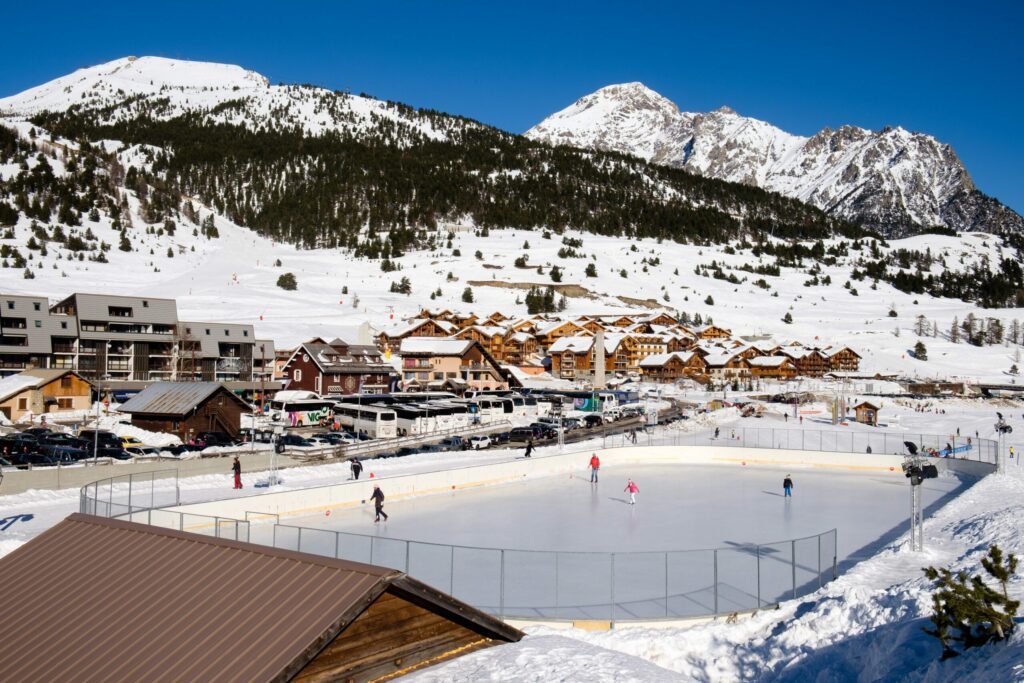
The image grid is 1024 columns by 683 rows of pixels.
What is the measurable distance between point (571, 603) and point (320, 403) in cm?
3470

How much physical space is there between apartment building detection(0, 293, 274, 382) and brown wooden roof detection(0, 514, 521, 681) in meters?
45.2

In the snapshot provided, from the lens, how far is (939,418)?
55.8 m

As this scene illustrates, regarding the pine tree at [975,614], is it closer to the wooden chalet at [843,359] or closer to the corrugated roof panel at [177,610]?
the corrugated roof panel at [177,610]

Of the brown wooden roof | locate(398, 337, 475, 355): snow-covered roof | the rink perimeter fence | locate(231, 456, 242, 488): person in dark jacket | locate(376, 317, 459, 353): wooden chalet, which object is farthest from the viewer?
locate(376, 317, 459, 353): wooden chalet

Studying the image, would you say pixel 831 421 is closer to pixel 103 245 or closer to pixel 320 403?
pixel 320 403

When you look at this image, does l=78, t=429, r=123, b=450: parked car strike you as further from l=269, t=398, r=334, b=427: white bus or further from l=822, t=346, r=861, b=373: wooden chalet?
l=822, t=346, r=861, b=373: wooden chalet

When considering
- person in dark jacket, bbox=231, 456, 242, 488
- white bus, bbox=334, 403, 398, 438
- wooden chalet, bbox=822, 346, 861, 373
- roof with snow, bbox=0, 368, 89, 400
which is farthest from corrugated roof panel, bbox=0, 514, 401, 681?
wooden chalet, bbox=822, 346, 861, 373

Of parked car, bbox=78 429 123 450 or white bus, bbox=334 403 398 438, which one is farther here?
white bus, bbox=334 403 398 438

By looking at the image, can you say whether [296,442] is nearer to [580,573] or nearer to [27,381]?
[27,381]

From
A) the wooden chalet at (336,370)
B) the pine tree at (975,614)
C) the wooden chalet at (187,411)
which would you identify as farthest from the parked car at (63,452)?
the pine tree at (975,614)

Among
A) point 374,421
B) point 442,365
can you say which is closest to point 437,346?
point 442,365

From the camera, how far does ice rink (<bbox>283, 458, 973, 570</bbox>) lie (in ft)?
62.0

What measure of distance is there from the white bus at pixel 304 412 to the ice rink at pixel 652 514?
1943cm

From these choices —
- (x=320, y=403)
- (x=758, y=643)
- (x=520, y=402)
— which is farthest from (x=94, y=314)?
(x=758, y=643)
